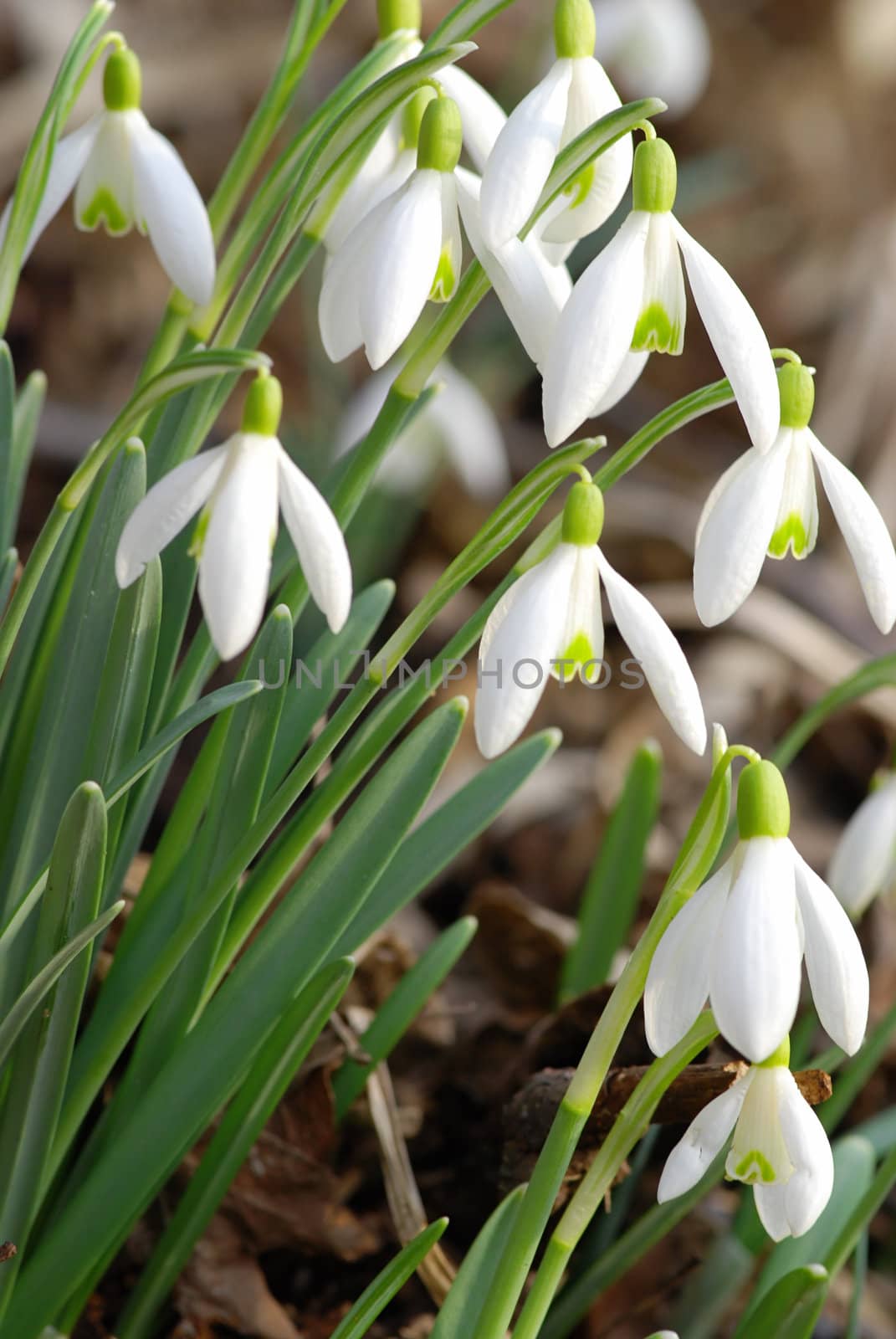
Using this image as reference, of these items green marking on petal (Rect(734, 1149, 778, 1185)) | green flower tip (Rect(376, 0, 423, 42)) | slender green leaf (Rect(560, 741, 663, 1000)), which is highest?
green flower tip (Rect(376, 0, 423, 42))

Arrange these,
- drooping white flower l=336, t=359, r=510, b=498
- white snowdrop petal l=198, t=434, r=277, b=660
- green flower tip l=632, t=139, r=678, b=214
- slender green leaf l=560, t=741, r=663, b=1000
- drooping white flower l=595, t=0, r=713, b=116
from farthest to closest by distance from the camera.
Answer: drooping white flower l=595, t=0, r=713, b=116
drooping white flower l=336, t=359, r=510, b=498
slender green leaf l=560, t=741, r=663, b=1000
green flower tip l=632, t=139, r=678, b=214
white snowdrop petal l=198, t=434, r=277, b=660

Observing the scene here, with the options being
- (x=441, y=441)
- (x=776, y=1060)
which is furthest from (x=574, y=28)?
(x=441, y=441)

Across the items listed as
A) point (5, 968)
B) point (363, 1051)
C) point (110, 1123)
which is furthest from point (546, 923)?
point (5, 968)

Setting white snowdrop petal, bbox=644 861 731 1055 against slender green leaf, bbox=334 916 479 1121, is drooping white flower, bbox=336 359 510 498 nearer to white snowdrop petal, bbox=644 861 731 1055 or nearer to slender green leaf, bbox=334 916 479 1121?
slender green leaf, bbox=334 916 479 1121

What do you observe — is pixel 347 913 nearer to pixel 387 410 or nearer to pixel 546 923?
pixel 387 410

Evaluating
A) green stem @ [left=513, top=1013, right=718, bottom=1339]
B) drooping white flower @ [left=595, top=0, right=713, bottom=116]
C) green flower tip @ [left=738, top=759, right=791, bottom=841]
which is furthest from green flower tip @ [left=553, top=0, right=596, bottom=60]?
drooping white flower @ [left=595, top=0, right=713, bottom=116]

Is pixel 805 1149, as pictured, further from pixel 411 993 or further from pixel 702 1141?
pixel 411 993
